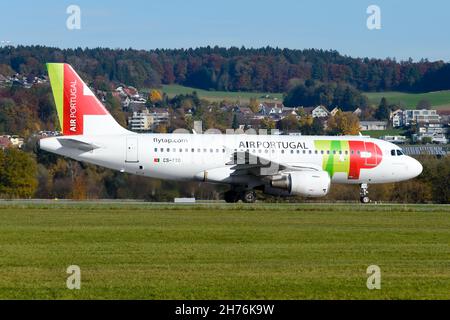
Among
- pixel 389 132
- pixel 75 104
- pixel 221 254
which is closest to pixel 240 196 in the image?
pixel 75 104

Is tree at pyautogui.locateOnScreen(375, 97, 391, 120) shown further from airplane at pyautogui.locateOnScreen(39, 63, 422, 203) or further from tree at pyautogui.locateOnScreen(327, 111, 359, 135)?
airplane at pyautogui.locateOnScreen(39, 63, 422, 203)

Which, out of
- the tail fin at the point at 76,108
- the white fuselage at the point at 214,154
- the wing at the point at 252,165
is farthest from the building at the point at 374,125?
the tail fin at the point at 76,108

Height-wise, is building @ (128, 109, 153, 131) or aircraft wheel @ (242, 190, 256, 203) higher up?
building @ (128, 109, 153, 131)

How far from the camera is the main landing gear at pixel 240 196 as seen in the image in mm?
50812

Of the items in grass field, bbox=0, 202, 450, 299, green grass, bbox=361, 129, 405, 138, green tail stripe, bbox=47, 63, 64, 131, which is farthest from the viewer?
green grass, bbox=361, 129, 405, 138

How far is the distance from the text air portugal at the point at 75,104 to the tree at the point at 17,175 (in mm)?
11625

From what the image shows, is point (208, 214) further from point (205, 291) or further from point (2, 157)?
point (2, 157)

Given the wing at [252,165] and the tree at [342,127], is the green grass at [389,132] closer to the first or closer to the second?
the tree at [342,127]

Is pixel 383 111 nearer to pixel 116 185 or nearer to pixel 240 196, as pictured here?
pixel 116 185

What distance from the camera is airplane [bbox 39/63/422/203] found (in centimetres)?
4975

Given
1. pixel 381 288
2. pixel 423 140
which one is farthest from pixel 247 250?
pixel 423 140

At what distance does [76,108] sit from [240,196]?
8221mm

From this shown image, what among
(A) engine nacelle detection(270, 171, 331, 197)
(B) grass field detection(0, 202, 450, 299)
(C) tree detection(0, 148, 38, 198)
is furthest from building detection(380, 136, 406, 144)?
(B) grass field detection(0, 202, 450, 299)
